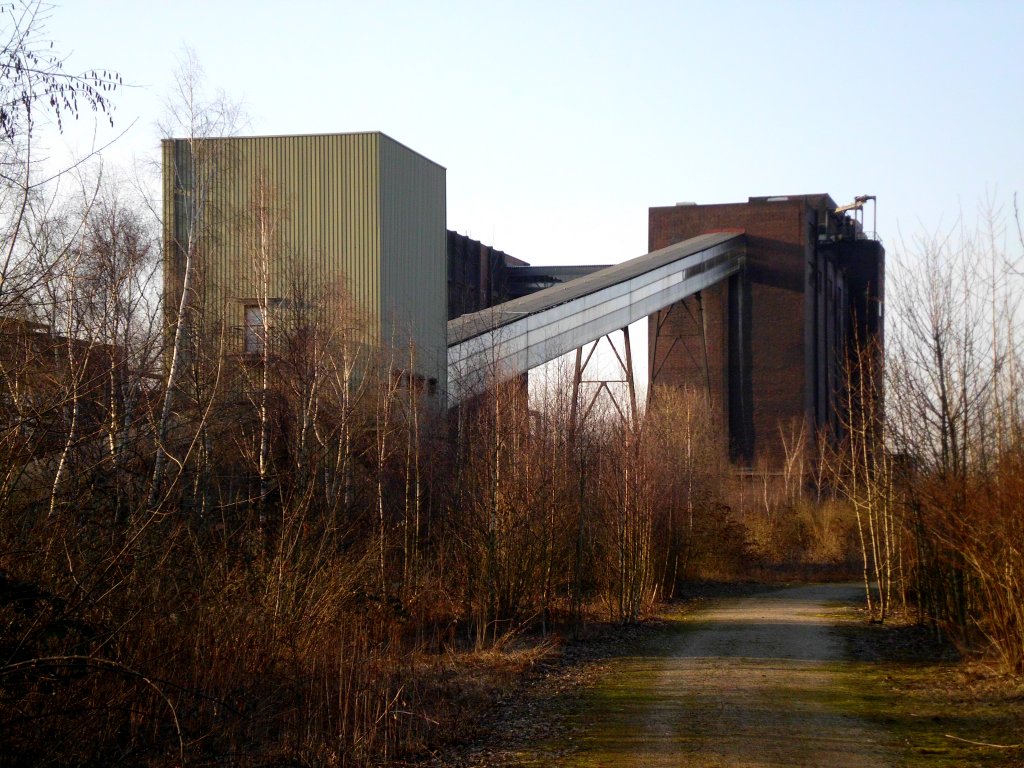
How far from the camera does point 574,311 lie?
32.3 m

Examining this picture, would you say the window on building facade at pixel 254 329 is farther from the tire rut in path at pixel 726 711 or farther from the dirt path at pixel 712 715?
the tire rut in path at pixel 726 711

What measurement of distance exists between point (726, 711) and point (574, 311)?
22.3 m

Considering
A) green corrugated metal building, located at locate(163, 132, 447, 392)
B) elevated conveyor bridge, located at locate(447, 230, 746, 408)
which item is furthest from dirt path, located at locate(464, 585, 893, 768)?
green corrugated metal building, located at locate(163, 132, 447, 392)

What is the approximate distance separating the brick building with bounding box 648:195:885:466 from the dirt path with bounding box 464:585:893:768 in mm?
32563

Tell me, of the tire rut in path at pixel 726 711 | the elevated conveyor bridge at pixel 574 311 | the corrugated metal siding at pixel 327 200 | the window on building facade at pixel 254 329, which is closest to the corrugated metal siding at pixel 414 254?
the corrugated metal siding at pixel 327 200

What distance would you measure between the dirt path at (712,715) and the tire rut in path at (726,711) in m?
0.01

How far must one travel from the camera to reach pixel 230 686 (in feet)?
30.0

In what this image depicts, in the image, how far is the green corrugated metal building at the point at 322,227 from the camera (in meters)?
19.6

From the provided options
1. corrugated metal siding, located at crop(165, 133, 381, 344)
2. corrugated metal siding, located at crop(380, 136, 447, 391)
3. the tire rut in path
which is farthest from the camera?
corrugated metal siding, located at crop(380, 136, 447, 391)

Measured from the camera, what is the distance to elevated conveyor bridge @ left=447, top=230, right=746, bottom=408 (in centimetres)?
2344

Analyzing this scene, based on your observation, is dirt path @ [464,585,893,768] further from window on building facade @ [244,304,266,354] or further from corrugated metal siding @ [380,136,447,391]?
corrugated metal siding @ [380,136,447,391]

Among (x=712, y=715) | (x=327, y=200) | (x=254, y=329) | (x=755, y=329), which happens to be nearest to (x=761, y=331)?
(x=755, y=329)

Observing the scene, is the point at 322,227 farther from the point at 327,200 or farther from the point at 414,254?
the point at 414,254

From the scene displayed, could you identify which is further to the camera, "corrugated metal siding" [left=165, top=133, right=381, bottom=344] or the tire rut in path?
"corrugated metal siding" [left=165, top=133, right=381, bottom=344]
